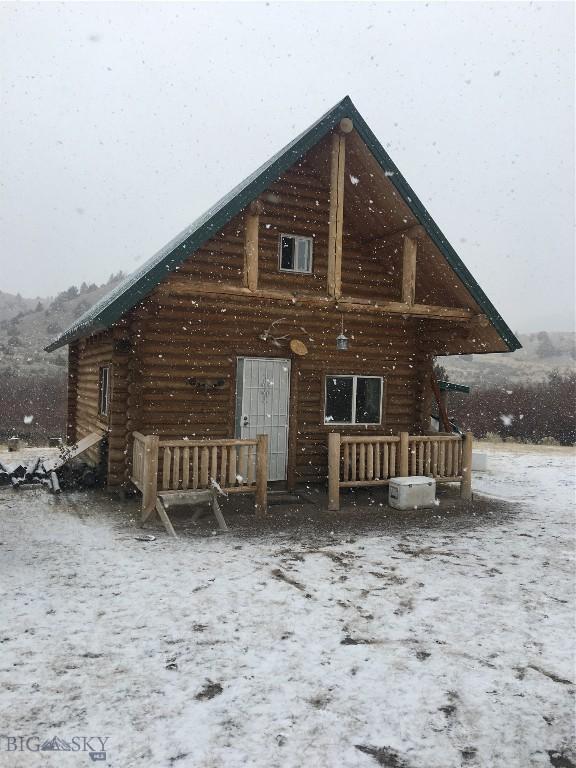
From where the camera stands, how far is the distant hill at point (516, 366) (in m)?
65.0

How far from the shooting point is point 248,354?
1098 centimetres

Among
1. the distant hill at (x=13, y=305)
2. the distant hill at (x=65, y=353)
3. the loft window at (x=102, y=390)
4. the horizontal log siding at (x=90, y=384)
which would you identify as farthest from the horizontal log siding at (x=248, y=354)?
the distant hill at (x=13, y=305)

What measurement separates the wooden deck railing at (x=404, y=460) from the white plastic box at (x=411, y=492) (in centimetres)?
23

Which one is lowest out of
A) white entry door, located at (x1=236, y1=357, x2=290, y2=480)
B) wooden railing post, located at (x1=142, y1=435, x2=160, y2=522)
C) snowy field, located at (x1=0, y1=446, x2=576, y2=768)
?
snowy field, located at (x1=0, y1=446, x2=576, y2=768)

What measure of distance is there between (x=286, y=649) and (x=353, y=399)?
787 cm

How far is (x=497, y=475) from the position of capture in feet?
49.8

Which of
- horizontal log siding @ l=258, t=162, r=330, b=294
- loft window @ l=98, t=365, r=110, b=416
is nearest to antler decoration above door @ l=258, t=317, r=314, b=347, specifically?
horizontal log siding @ l=258, t=162, r=330, b=294

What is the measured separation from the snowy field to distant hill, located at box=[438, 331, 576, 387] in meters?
52.3

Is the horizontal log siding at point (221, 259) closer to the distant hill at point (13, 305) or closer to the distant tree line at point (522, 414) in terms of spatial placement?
the distant tree line at point (522, 414)

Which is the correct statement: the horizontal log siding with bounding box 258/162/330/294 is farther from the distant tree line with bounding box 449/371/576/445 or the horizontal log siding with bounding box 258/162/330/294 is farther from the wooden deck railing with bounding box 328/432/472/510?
the distant tree line with bounding box 449/371/576/445

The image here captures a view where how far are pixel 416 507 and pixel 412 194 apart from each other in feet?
19.6

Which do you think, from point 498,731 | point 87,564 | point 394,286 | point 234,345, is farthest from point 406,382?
point 498,731

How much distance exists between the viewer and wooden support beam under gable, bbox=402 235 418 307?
10336mm

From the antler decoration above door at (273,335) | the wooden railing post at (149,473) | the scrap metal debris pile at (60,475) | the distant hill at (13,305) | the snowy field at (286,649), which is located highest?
the distant hill at (13,305)
